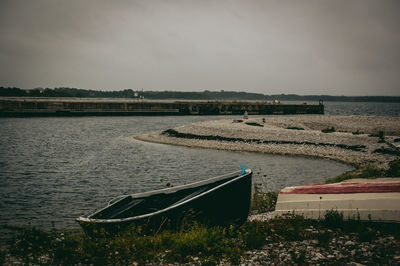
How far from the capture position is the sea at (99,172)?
12.8 metres

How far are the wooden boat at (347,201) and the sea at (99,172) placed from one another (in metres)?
4.51

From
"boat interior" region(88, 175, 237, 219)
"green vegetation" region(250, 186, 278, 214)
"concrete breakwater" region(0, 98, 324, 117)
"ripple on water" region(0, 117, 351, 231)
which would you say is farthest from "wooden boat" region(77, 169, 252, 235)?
"concrete breakwater" region(0, 98, 324, 117)

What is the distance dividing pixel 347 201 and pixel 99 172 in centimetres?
1533

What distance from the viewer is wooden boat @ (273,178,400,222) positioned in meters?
7.57

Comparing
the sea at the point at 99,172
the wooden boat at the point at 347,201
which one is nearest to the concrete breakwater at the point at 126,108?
the sea at the point at 99,172

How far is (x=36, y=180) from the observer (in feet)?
58.0

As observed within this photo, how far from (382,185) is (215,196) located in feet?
15.0

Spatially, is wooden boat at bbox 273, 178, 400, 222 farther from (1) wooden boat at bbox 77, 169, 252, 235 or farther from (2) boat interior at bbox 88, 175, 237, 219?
(2) boat interior at bbox 88, 175, 237, 219

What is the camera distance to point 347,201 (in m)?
8.12

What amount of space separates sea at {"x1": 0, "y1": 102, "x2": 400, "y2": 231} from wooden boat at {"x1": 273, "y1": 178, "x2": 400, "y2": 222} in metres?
4.51

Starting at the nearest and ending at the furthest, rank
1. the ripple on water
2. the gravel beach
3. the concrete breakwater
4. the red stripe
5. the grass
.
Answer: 1. the gravel beach
2. the grass
3. the red stripe
4. the ripple on water
5. the concrete breakwater

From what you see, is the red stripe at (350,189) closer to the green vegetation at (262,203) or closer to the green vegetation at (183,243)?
the green vegetation at (183,243)

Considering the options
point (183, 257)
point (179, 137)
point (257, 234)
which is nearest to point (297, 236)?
point (257, 234)

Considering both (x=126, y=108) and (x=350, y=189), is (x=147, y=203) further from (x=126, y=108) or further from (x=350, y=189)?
(x=126, y=108)
